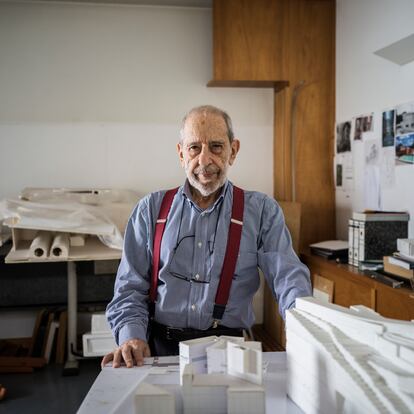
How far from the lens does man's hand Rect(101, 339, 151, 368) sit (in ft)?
4.40

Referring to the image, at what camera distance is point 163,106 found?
3674 mm

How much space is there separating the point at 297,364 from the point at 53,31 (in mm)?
3235

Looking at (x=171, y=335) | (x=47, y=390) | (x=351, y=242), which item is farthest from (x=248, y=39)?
(x=47, y=390)

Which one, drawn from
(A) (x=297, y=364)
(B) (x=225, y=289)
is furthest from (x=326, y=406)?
(B) (x=225, y=289)

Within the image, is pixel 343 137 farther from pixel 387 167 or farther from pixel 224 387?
pixel 224 387

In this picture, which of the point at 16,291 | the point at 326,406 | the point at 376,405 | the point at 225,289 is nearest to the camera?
the point at 376,405

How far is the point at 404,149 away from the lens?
102 inches

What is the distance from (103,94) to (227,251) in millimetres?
2395

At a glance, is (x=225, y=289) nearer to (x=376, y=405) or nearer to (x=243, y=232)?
(x=243, y=232)

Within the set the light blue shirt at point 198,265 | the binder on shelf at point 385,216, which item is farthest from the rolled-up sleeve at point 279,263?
the binder on shelf at point 385,216

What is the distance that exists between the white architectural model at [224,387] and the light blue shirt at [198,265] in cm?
48

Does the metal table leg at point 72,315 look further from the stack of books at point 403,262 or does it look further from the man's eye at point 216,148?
the stack of books at point 403,262

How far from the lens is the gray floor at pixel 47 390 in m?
2.61

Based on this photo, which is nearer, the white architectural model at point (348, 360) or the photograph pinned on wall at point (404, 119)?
the white architectural model at point (348, 360)
